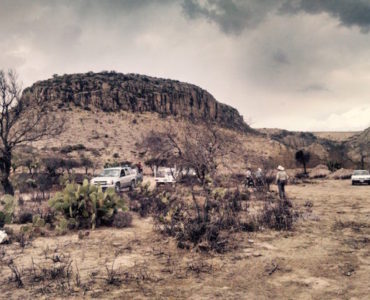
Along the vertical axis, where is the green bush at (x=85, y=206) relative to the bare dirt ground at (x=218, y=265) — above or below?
above

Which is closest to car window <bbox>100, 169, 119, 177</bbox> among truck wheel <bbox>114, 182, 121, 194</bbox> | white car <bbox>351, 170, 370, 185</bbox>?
truck wheel <bbox>114, 182, 121, 194</bbox>

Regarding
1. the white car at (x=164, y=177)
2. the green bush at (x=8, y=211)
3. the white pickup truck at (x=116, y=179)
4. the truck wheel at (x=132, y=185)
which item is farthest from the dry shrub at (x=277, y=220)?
the white car at (x=164, y=177)

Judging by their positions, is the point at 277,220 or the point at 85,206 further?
the point at 85,206

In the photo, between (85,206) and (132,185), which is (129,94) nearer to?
(132,185)

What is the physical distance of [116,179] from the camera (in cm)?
1925

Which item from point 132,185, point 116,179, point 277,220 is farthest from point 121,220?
point 132,185

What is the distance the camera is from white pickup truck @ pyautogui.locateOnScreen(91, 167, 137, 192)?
62.0 ft

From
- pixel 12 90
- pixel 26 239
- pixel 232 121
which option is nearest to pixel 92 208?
pixel 26 239

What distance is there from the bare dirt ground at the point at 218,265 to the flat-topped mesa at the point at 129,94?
53205 millimetres

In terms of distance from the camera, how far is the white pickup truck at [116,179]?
1891cm

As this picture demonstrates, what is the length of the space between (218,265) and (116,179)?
13826 millimetres

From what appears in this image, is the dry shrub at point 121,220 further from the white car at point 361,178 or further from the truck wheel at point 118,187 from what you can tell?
the white car at point 361,178

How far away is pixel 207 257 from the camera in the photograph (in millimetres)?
6648

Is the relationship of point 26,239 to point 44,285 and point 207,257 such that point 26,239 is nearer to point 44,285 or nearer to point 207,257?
point 44,285
